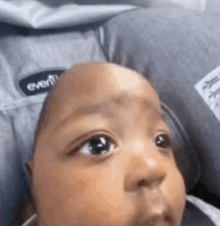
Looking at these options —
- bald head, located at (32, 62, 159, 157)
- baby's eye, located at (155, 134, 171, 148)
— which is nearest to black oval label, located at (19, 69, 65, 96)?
bald head, located at (32, 62, 159, 157)

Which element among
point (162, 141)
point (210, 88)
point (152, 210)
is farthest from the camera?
point (210, 88)

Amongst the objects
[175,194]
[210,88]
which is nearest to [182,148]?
Result: [210,88]

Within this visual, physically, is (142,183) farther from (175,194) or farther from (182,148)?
(182,148)

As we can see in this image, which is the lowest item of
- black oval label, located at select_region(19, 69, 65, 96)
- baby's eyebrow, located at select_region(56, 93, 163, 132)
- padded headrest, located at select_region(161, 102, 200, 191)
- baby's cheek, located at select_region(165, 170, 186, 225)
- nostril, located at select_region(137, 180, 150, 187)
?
padded headrest, located at select_region(161, 102, 200, 191)

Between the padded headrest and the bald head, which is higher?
the bald head

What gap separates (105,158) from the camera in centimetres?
36

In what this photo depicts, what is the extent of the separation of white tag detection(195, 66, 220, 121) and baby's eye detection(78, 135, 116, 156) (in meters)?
0.32

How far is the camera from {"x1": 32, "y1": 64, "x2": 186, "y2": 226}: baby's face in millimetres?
332

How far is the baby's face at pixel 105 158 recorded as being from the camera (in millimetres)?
332

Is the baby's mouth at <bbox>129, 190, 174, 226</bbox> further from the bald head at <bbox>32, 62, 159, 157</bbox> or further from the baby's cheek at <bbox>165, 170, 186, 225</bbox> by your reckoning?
the bald head at <bbox>32, 62, 159, 157</bbox>

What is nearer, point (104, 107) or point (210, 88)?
point (104, 107)

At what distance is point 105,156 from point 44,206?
11cm

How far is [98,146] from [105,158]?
0.02 metres

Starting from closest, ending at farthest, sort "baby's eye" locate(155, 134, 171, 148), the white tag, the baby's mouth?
the baby's mouth → "baby's eye" locate(155, 134, 171, 148) → the white tag
